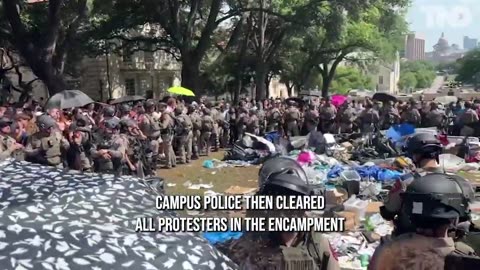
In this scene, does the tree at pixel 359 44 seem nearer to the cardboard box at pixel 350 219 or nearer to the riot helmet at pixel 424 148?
the cardboard box at pixel 350 219

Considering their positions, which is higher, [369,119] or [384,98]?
[384,98]

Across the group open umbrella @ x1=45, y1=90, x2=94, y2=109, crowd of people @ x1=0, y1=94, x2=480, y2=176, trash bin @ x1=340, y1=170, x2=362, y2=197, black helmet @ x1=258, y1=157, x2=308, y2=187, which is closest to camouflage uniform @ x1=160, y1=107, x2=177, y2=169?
crowd of people @ x1=0, y1=94, x2=480, y2=176

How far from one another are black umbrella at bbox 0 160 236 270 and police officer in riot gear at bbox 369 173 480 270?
0.99m

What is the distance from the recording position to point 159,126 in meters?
15.1

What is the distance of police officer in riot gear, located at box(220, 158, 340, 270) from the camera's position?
3650 millimetres

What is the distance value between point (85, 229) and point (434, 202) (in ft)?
6.76

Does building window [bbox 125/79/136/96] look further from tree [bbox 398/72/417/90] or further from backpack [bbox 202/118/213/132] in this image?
tree [bbox 398/72/417/90]

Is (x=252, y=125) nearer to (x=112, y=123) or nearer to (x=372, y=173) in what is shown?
(x=372, y=173)

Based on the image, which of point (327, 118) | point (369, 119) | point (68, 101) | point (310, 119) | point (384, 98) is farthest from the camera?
point (384, 98)

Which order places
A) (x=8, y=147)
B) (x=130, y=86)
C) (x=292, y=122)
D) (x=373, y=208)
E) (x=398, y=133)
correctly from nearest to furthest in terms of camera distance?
1. (x=8, y=147)
2. (x=373, y=208)
3. (x=398, y=133)
4. (x=292, y=122)
5. (x=130, y=86)

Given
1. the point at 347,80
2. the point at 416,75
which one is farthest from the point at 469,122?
the point at 416,75

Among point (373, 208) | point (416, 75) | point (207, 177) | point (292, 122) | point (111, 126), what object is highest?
point (416, 75)

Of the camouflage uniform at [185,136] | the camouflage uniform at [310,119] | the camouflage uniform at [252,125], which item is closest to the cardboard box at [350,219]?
the camouflage uniform at [185,136]

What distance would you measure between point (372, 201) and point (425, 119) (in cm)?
1123
